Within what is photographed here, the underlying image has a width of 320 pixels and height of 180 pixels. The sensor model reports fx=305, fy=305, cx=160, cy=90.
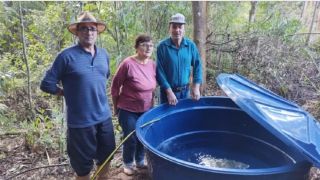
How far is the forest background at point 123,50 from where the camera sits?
4.15 meters

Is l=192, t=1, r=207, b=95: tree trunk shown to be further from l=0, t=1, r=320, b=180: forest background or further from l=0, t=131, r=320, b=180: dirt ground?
l=0, t=131, r=320, b=180: dirt ground

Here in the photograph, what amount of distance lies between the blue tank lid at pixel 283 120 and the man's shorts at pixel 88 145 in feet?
3.46

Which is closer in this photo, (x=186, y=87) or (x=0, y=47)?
(x=186, y=87)

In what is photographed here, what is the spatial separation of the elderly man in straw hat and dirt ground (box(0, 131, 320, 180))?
0.67 meters

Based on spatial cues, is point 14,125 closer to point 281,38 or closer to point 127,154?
point 127,154

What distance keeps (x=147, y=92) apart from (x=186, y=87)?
0.55 meters

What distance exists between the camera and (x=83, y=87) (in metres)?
2.26

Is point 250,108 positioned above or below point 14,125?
above

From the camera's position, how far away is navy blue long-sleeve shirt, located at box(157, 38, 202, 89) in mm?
2830

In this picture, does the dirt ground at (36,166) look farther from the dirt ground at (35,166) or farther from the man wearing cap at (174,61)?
the man wearing cap at (174,61)

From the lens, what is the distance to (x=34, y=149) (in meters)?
3.79

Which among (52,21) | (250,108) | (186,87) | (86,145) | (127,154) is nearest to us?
(250,108)

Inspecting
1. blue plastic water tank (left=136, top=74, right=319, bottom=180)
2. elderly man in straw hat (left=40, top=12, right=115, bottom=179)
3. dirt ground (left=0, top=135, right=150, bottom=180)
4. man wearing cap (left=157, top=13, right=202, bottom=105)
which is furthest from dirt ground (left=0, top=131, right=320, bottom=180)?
man wearing cap (left=157, top=13, right=202, bottom=105)

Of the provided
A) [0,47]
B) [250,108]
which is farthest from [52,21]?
[250,108]
